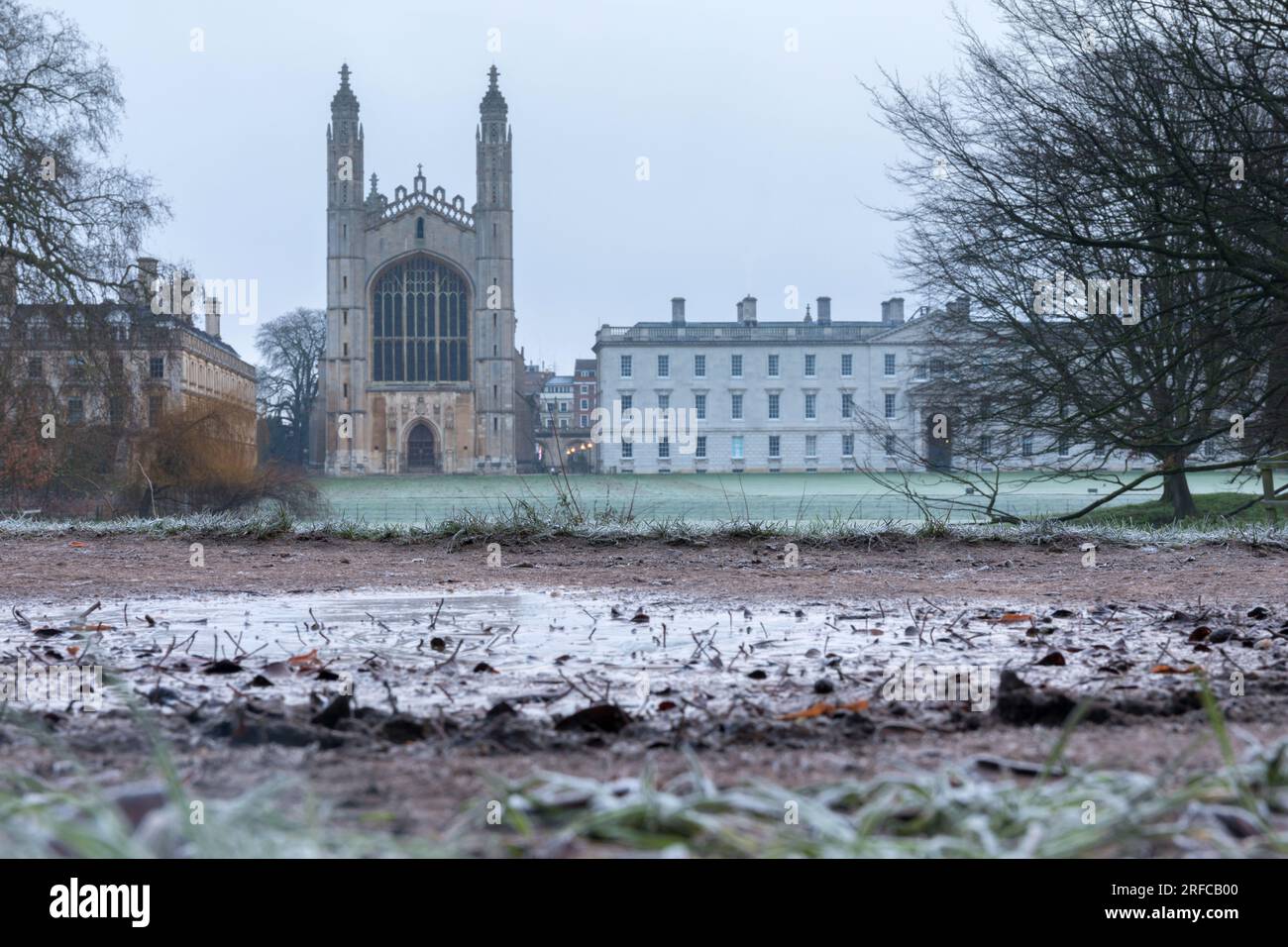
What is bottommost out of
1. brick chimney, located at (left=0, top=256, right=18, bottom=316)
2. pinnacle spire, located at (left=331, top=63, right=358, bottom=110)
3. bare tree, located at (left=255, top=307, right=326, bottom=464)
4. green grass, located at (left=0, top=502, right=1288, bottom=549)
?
green grass, located at (left=0, top=502, right=1288, bottom=549)

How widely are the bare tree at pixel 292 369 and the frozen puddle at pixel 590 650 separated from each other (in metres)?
72.8

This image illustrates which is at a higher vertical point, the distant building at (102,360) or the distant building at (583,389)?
the distant building at (583,389)

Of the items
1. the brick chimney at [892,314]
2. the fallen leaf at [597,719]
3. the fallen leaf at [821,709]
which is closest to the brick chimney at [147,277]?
the fallen leaf at [597,719]

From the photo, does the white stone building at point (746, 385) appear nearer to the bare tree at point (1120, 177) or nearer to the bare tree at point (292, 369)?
the bare tree at point (292, 369)

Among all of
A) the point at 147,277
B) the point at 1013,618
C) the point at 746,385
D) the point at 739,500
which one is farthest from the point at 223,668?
the point at 746,385

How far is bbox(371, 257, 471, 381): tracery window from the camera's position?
76938mm

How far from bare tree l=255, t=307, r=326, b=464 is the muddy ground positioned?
7166cm

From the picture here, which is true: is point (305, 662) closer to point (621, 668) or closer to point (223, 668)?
point (223, 668)

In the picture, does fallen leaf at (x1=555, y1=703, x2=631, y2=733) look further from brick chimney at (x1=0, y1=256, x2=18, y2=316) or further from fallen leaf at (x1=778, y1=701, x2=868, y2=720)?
brick chimney at (x1=0, y1=256, x2=18, y2=316)

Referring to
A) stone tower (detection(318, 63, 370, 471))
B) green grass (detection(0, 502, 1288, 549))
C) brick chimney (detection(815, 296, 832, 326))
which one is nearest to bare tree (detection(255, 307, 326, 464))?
stone tower (detection(318, 63, 370, 471))

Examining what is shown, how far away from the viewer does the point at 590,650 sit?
475cm

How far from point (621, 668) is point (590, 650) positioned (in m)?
0.53

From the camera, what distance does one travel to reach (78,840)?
1.44 m

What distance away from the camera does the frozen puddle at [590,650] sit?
12.0 ft
